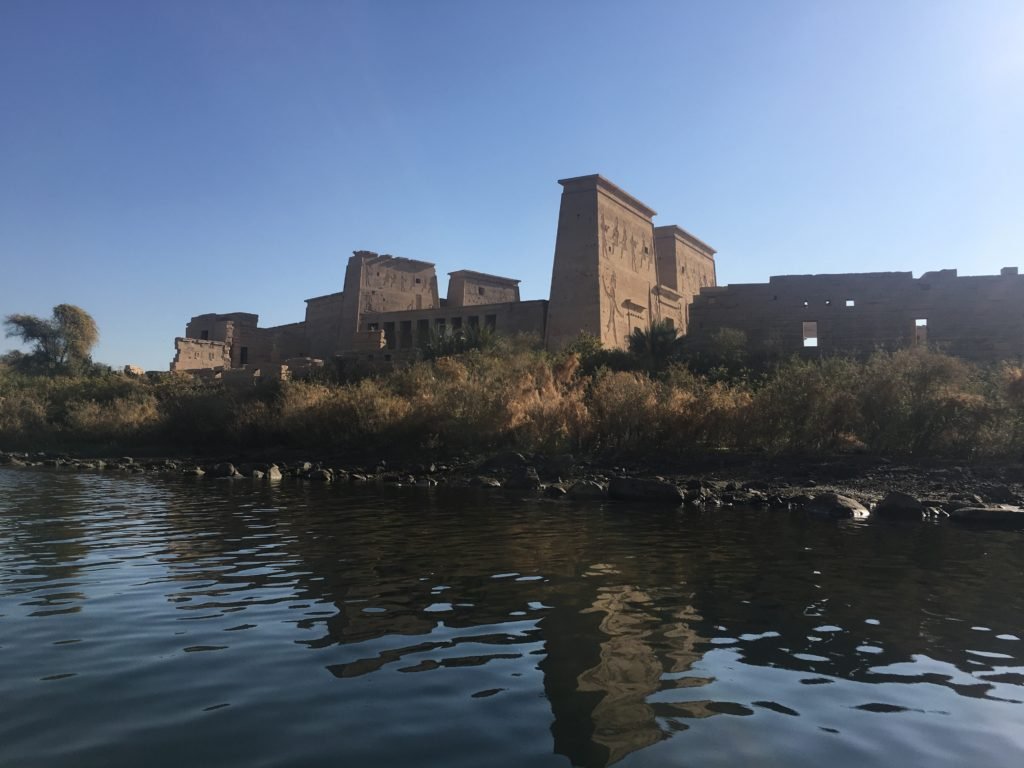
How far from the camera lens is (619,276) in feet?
104

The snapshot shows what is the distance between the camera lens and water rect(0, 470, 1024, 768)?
3088 millimetres

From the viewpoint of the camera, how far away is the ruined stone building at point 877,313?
1148 inches

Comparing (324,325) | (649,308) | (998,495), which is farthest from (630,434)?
(324,325)

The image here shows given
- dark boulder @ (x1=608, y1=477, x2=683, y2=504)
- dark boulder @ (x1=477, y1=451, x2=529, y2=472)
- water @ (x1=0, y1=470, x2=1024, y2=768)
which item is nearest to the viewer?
water @ (x1=0, y1=470, x2=1024, y2=768)

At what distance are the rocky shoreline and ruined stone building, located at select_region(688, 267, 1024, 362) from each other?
1533cm

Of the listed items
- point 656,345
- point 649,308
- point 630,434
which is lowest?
point 630,434

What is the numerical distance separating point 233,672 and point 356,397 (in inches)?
728

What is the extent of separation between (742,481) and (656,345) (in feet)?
45.0

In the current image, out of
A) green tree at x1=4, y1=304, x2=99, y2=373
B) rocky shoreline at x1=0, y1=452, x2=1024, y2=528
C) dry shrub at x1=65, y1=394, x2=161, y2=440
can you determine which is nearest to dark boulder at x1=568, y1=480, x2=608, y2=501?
rocky shoreline at x1=0, y1=452, x2=1024, y2=528

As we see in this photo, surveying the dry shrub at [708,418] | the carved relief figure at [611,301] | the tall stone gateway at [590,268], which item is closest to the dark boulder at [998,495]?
the dry shrub at [708,418]

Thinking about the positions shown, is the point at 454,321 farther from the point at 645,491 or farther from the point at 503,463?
the point at 645,491

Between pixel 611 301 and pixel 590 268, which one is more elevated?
pixel 590 268

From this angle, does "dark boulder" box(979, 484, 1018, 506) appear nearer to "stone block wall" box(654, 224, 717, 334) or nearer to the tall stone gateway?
the tall stone gateway

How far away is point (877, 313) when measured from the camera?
30.4m
